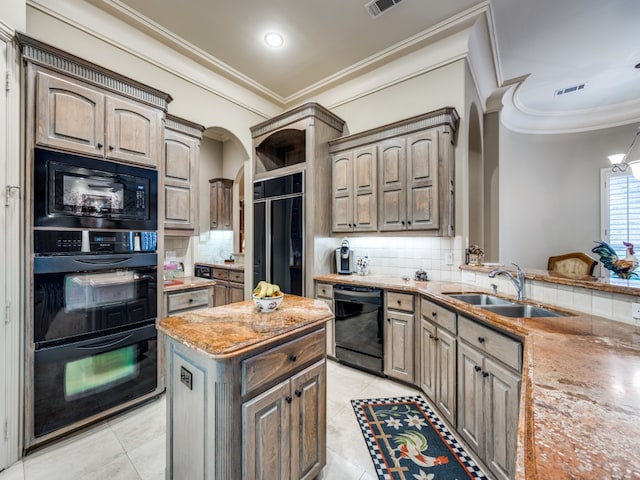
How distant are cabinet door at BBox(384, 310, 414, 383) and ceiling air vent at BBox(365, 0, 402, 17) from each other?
2.90 metres

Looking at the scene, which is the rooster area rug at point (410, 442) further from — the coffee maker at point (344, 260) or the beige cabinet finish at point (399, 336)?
the coffee maker at point (344, 260)

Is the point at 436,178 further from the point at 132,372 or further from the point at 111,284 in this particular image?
the point at 132,372

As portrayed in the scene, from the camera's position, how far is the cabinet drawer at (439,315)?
208 centimetres

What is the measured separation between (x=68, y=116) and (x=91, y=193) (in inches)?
21.6

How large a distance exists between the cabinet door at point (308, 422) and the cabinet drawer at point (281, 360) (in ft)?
0.22

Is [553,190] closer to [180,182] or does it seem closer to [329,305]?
[329,305]

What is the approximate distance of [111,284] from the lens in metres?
2.19

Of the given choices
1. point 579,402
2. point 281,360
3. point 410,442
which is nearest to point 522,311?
point 410,442

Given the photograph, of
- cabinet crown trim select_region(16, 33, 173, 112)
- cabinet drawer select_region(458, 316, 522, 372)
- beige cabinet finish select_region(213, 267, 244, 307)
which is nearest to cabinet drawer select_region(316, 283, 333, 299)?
cabinet drawer select_region(458, 316, 522, 372)

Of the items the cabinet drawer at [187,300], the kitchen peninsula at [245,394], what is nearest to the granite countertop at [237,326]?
the kitchen peninsula at [245,394]

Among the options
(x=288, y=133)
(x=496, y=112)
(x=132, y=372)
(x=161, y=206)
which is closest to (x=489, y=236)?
(x=496, y=112)

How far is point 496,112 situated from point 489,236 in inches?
75.2

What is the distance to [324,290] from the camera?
324 centimetres

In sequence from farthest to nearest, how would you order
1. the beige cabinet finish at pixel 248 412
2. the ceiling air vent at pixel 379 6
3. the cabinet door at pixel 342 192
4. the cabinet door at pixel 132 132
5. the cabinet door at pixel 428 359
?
the cabinet door at pixel 342 192
the ceiling air vent at pixel 379 6
the cabinet door at pixel 428 359
the cabinet door at pixel 132 132
the beige cabinet finish at pixel 248 412
